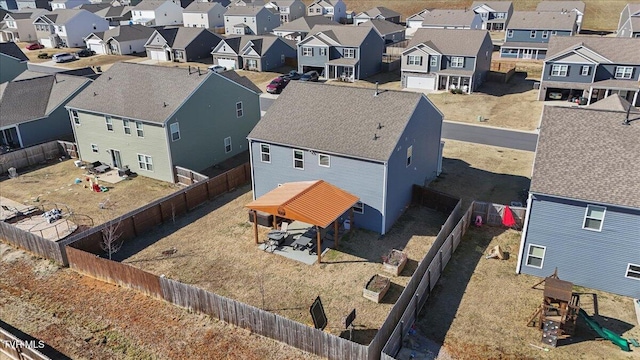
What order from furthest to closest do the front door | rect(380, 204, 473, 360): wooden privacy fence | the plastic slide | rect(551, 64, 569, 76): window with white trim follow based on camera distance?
rect(551, 64, 569, 76): window with white trim → the front door → the plastic slide → rect(380, 204, 473, 360): wooden privacy fence

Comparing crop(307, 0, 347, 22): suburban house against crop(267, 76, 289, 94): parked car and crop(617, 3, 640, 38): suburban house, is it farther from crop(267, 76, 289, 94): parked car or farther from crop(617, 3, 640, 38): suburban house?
crop(617, 3, 640, 38): suburban house

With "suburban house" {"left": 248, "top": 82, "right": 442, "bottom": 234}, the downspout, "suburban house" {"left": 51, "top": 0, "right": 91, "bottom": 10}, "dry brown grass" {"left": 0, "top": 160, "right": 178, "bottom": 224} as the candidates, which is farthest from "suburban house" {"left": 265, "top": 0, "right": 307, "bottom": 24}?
the downspout

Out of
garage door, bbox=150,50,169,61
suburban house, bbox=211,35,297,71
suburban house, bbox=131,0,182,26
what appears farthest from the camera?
suburban house, bbox=131,0,182,26

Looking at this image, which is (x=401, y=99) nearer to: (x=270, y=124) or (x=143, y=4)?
(x=270, y=124)

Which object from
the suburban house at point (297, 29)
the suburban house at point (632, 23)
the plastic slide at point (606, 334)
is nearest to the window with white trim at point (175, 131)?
the plastic slide at point (606, 334)

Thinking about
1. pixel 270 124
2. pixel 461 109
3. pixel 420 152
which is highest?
pixel 270 124

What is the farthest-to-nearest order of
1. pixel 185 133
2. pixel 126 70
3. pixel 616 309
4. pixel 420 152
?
pixel 126 70 < pixel 185 133 < pixel 420 152 < pixel 616 309

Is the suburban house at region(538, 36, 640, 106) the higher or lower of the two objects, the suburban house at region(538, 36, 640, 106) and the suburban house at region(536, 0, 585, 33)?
the lower

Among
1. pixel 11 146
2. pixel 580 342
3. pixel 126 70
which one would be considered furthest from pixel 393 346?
pixel 11 146
